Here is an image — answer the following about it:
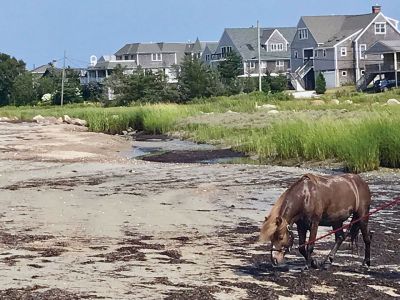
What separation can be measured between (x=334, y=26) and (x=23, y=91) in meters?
33.6

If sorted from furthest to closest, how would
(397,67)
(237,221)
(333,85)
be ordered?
(333,85) < (397,67) < (237,221)

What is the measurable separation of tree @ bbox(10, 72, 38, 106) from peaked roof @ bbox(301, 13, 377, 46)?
97.5 feet

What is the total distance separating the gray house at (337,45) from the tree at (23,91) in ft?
89.2

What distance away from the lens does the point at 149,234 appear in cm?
1241

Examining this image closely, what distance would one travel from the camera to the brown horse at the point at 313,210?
8.79 metres

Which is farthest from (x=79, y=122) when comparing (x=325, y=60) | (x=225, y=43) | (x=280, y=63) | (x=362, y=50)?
(x=225, y=43)

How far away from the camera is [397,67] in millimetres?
69938

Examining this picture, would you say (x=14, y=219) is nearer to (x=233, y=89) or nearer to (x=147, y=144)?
(x=147, y=144)

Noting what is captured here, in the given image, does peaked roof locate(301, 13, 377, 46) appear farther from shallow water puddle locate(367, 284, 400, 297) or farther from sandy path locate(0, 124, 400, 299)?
shallow water puddle locate(367, 284, 400, 297)

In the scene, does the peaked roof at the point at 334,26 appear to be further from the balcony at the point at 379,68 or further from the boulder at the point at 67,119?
the boulder at the point at 67,119

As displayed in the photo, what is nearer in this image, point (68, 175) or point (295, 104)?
point (68, 175)

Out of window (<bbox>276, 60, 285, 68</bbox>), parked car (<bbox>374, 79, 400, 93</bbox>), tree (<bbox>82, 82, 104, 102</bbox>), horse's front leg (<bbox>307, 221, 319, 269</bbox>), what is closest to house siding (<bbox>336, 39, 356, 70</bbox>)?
parked car (<bbox>374, 79, 400, 93</bbox>)

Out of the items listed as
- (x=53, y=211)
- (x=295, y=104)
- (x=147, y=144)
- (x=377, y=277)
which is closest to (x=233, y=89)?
(x=295, y=104)

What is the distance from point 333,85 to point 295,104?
110ft
